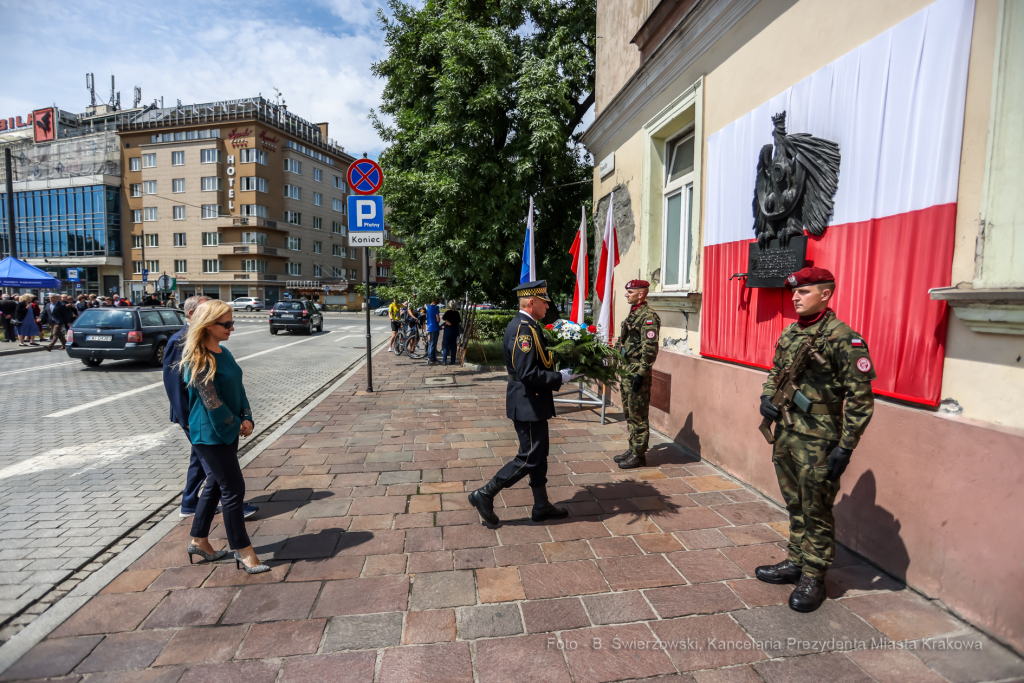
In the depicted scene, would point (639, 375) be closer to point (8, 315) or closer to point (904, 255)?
point (904, 255)

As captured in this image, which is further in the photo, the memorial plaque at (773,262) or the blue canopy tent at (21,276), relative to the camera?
the blue canopy tent at (21,276)

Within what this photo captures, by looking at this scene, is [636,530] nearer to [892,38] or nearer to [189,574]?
[189,574]

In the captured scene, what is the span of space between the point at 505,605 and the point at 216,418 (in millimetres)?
A: 2079

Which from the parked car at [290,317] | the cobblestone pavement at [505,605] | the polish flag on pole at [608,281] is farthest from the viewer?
the parked car at [290,317]

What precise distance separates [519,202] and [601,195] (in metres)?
3.11

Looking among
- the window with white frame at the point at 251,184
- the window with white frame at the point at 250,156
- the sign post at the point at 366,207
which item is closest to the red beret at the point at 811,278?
the sign post at the point at 366,207

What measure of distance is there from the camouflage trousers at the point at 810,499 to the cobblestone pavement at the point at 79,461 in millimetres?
4414

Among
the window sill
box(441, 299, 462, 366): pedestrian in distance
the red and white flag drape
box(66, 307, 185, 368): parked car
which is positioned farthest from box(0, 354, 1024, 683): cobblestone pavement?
box(66, 307, 185, 368): parked car

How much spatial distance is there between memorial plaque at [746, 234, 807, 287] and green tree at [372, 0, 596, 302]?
7.43m

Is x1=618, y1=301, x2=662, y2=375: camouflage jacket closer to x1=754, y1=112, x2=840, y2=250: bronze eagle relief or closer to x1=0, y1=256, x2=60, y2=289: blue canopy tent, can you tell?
x1=754, y1=112, x2=840, y2=250: bronze eagle relief

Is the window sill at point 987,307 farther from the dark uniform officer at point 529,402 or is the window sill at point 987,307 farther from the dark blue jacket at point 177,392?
the dark blue jacket at point 177,392

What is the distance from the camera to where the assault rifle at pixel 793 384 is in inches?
115

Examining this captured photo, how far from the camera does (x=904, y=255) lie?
314cm

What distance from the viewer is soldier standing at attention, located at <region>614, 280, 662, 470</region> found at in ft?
17.4
